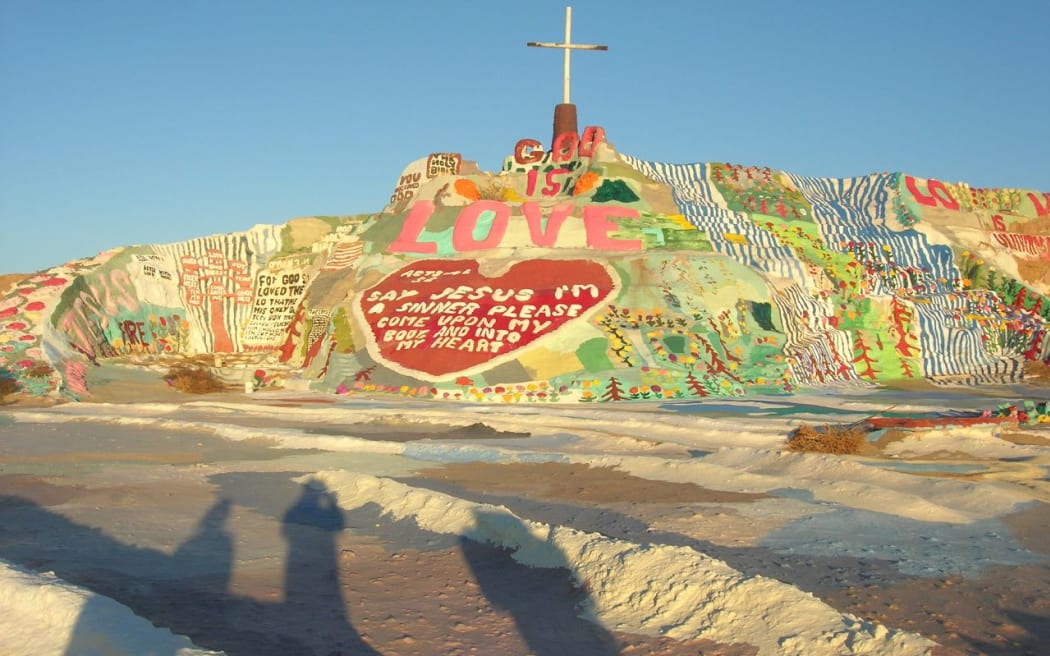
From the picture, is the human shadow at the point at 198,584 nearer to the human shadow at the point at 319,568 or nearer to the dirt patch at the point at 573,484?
the human shadow at the point at 319,568

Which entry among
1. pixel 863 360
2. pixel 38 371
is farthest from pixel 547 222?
pixel 38 371

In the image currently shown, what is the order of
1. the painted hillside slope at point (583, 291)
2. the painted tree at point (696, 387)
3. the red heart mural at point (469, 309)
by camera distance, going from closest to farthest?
1. the painted tree at point (696, 387)
2. the painted hillside slope at point (583, 291)
3. the red heart mural at point (469, 309)

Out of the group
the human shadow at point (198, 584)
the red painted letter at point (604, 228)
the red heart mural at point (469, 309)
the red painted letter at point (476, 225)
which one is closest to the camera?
the human shadow at point (198, 584)

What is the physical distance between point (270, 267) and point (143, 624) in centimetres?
2490

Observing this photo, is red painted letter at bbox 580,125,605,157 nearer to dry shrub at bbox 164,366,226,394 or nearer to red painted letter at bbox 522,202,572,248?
red painted letter at bbox 522,202,572,248

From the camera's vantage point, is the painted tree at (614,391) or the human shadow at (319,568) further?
the painted tree at (614,391)

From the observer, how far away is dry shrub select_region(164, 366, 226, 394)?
21.3m

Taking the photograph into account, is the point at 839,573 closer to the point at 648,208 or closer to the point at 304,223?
the point at 648,208

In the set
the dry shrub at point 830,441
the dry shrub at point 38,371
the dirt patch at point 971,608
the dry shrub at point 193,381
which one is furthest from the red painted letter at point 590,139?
the dirt patch at point 971,608

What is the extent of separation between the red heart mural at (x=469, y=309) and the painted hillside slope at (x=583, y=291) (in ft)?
0.19

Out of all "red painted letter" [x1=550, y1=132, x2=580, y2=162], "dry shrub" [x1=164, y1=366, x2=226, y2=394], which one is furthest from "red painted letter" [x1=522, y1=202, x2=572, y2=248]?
"dry shrub" [x1=164, y1=366, x2=226, y2=394]

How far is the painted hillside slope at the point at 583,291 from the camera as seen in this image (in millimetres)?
20797

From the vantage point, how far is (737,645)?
5.34m

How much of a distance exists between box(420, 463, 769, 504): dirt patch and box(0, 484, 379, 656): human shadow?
196cm
